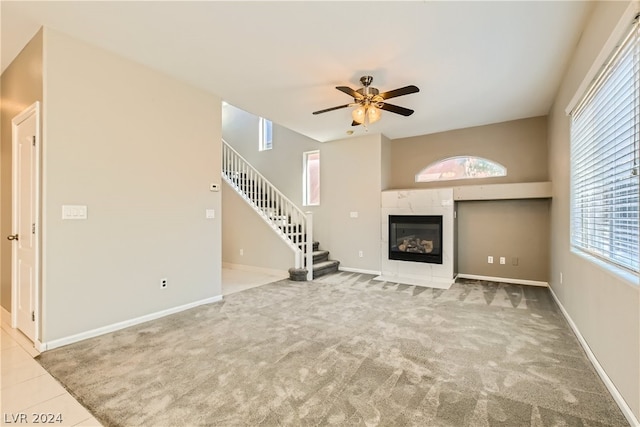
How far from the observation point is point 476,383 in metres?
2.02

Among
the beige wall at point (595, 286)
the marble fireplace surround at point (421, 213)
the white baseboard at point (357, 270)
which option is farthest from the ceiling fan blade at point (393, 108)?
the white baseboard at point (357, 270)

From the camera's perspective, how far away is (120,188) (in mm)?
2980

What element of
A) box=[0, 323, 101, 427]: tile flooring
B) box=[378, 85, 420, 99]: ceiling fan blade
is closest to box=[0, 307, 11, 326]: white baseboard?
box=[0, 323, 101, 427]: tile flooring

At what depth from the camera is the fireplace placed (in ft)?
16.7

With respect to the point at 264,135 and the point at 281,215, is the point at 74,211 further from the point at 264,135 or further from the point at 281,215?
the point at 264,135

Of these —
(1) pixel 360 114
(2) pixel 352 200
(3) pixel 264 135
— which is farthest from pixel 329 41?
(3) pixel 264 135

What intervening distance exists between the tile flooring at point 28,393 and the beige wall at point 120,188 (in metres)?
0.26

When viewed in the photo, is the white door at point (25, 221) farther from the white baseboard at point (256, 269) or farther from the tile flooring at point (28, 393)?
the white baseboard at point (256, 269)

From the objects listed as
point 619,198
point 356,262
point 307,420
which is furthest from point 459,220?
point 307,420

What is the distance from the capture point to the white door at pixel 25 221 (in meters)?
2.59

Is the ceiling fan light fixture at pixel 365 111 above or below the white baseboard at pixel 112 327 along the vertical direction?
above

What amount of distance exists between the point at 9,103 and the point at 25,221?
1.39m

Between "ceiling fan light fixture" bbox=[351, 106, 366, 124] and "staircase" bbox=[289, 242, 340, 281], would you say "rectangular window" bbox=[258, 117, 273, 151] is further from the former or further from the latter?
"ceiling fan light fixture" bbox=[351, 106, 366, 124]

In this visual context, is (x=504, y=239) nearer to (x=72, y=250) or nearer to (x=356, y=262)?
(x=356, y=262)
